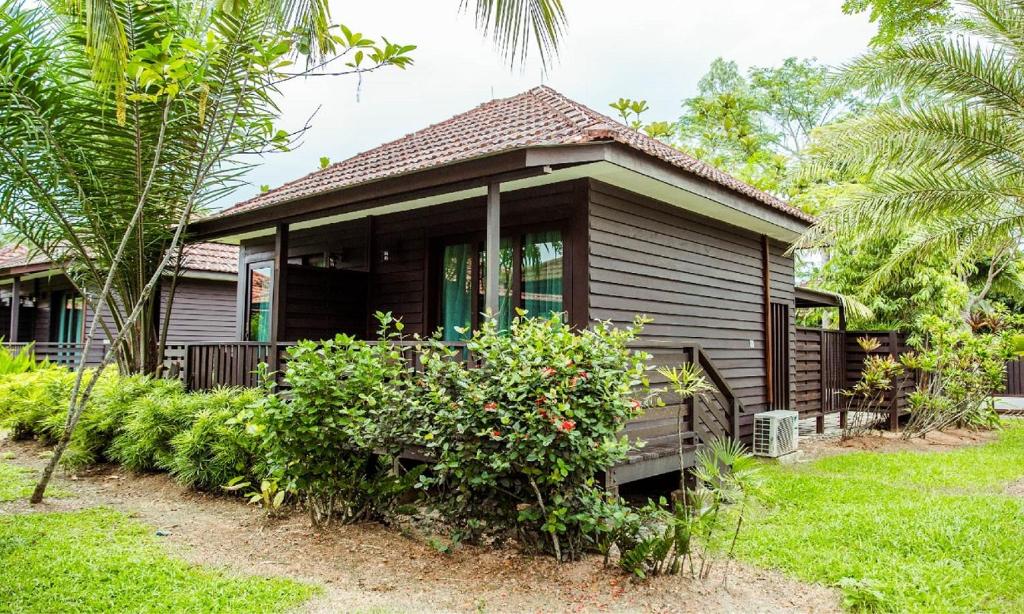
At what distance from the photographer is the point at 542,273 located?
7.38 m

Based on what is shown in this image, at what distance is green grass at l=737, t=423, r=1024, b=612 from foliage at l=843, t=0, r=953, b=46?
7413mm

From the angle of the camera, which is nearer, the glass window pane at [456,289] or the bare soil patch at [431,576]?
the bare soil patch at [431,576]

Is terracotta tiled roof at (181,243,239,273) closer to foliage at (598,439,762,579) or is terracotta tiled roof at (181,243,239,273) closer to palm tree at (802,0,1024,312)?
palm tree at (802,0,1024,312)

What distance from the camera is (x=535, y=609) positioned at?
3838 mm

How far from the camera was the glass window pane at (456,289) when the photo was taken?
820cm

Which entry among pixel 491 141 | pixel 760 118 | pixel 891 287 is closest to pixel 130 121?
pixel 491 141

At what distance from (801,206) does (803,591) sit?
16856 mm

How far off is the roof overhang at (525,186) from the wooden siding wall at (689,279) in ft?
0.76

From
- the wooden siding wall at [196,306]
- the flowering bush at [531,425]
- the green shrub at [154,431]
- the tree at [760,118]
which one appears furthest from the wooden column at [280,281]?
the tree at [760,118]

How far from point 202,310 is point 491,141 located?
42.7 feet

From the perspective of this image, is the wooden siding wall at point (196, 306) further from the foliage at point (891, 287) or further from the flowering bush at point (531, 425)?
the foliage at point (891, 287)

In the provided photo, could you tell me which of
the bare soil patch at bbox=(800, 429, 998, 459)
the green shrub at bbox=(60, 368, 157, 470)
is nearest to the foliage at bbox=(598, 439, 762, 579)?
the bare soil patch at bbox=(800, 429, 998, 459)

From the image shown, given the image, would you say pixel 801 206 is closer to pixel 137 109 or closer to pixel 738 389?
pixel 738 389

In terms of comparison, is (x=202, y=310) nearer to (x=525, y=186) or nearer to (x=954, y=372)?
(x=525, y=186)
